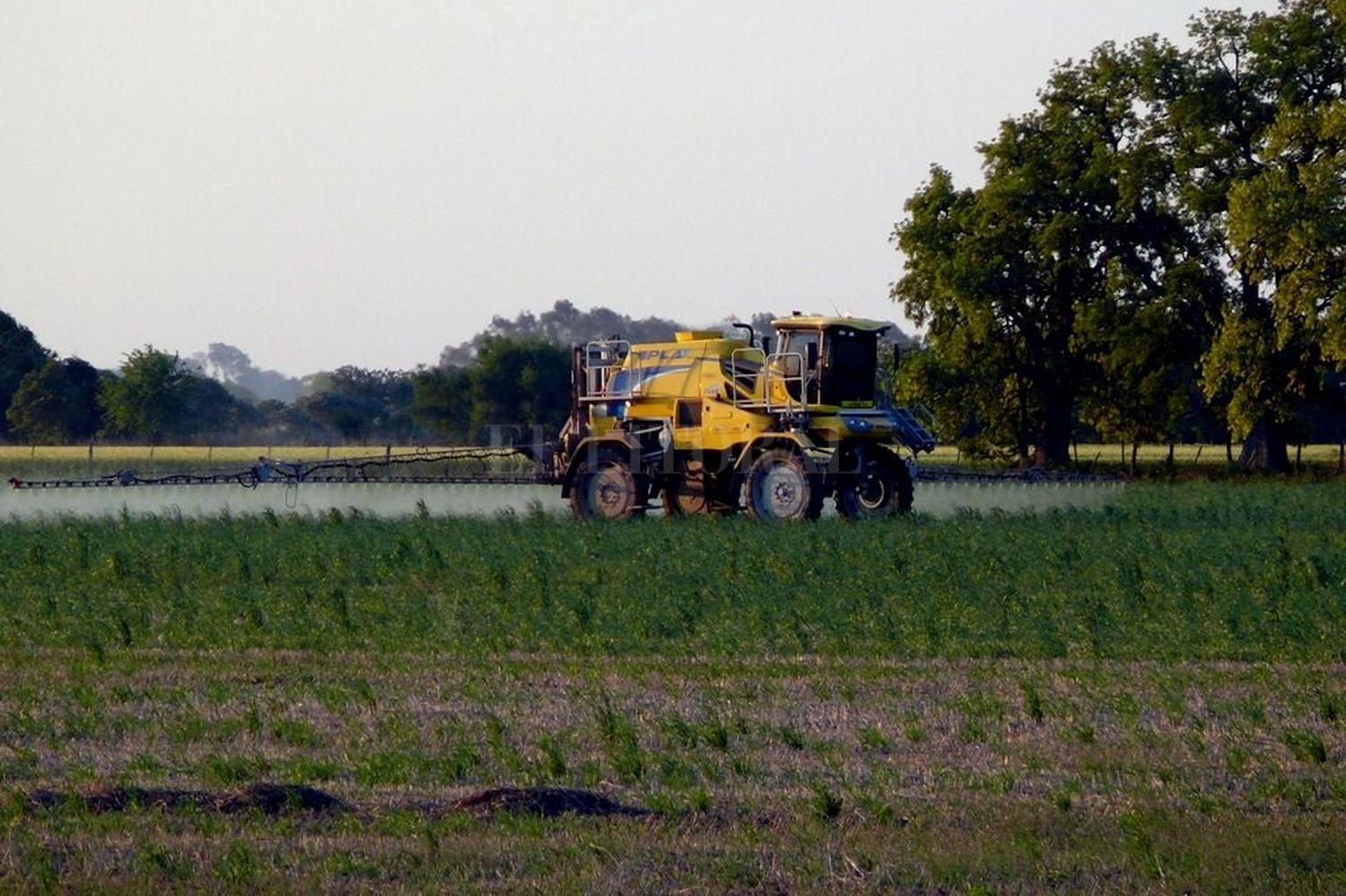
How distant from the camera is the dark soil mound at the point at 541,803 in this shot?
30.3 feet

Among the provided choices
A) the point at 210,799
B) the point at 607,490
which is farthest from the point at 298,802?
the point at 607,490

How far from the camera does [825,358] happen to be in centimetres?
2891

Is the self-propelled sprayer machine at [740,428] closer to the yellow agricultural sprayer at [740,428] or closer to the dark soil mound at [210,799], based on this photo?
the yellow agricultural sprayer at [740,428]

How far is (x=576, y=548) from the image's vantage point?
76.3 ft

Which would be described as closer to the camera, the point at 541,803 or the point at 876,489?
the point at 541,803

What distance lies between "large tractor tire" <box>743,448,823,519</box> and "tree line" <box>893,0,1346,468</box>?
18.4m

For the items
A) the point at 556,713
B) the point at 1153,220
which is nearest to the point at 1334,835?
the point at 556,713

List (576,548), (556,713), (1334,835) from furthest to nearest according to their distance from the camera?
1. (576,548)
2. (556,713)
3. (1334,835)

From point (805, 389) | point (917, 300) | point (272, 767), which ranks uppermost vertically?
point (917, 300)

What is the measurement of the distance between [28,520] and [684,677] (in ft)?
62.3

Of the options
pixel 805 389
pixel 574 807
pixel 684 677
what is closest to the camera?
pixel 574 807

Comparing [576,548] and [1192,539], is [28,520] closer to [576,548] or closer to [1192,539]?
[576,548]

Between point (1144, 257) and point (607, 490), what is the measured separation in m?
23.5

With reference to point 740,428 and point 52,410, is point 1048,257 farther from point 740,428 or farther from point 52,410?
point 52,410
